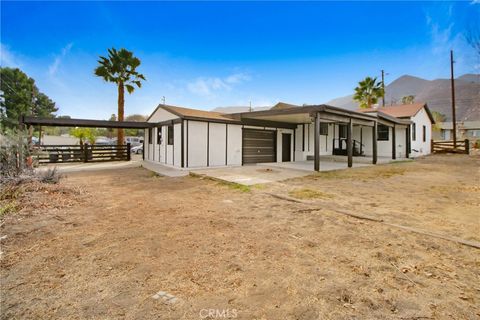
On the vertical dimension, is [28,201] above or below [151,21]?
below

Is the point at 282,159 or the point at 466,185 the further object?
the point at 282,159

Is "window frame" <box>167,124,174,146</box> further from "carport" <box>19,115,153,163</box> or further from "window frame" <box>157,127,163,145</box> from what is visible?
"carport" <box>19,115,153,163</box>

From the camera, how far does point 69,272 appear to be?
2.51 m

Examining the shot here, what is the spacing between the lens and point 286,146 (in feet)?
51.8

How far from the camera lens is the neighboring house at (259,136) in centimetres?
1132

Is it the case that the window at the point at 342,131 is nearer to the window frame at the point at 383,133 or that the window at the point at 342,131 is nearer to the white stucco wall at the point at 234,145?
the window frame at the point at 383,133

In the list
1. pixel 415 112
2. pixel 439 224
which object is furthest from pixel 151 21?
pixel 415 112

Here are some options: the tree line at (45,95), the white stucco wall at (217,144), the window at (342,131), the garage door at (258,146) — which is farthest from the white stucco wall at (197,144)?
the window at (342,131)

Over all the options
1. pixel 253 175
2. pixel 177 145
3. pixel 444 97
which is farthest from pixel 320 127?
pixel 444 97

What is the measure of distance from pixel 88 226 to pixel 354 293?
4071 mm

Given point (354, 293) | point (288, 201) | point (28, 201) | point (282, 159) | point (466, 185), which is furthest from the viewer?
point (282, 159)

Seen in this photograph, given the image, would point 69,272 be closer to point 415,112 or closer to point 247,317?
point 247,317

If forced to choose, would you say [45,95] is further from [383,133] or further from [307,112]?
[383,133]

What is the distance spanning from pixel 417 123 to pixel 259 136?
54.0 feet
